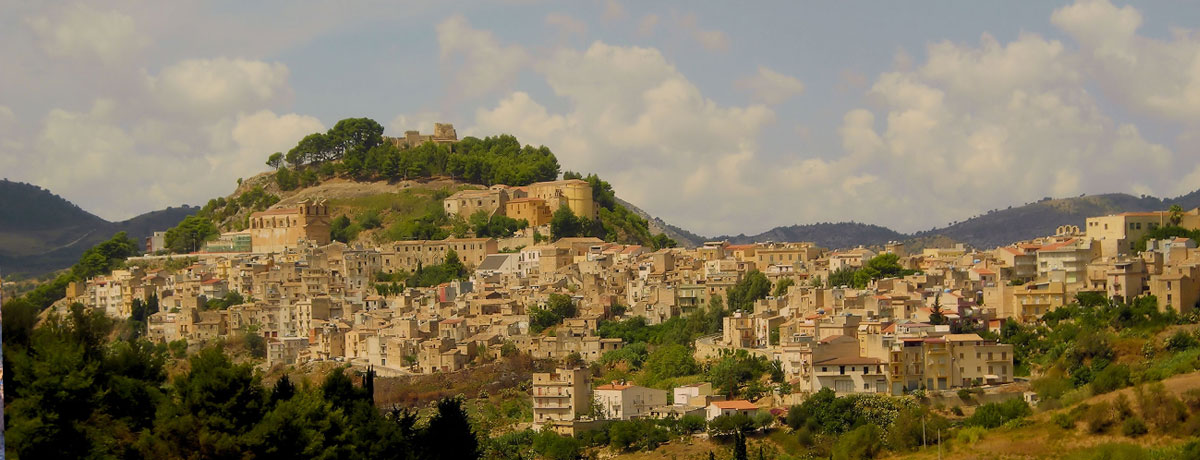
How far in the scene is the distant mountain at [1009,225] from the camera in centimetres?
11838

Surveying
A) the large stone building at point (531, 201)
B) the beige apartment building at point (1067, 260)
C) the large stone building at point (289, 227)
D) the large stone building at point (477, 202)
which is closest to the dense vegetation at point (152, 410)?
the beige apartment building at point (1067, 260)

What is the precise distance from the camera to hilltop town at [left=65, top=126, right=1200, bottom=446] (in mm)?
36688

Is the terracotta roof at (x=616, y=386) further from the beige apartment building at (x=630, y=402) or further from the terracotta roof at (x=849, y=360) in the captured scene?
the terracotta roof at (x=849, y=360)

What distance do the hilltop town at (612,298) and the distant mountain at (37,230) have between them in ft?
27.9

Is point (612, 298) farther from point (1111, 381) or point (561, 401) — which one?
point (1111, 381)

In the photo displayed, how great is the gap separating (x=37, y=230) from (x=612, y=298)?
22772 millimetres

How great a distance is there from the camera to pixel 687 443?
35438mm

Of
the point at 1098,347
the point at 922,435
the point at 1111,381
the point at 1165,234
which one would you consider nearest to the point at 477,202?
the point at 1165,234

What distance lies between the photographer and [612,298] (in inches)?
1956

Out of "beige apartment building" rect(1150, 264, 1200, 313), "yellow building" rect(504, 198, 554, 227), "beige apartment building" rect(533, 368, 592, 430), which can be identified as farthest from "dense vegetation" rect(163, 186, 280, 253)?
"beige apartment building" rect(1150, 264, 1200, 313)

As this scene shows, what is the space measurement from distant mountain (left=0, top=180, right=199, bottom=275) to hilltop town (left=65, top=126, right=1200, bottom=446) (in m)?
8.51

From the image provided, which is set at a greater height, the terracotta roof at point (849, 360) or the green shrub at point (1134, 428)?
the terracotta roof at point (849, 360)

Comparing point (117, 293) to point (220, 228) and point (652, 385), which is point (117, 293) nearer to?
point (220, 228)

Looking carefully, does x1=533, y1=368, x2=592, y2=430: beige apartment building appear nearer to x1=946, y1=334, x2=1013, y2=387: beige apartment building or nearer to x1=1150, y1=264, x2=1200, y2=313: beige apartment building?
x1=946, y1=334, x2=1013, y2=387: beige apartment building
